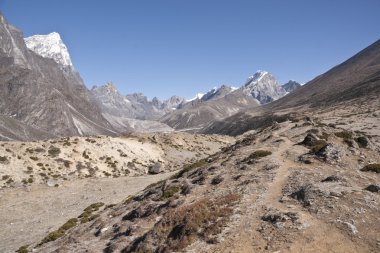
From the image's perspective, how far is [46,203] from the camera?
46.2 meters

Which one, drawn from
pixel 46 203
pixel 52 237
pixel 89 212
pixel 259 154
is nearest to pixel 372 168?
pixel 259 154

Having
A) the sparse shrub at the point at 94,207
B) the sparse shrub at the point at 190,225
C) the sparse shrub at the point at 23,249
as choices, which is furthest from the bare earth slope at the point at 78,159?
the sparse shrub at the point at 190,225

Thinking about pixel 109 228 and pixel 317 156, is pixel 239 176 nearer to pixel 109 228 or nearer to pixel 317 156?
pixel 317 156

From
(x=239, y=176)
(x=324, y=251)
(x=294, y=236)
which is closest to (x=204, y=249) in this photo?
(x=294, y=236)

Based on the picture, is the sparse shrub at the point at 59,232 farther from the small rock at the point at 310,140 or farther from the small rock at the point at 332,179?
the small rock at the point at 310,140

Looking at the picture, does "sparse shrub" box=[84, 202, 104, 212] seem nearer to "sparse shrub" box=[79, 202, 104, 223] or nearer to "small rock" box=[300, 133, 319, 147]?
"sparse shrub" box=[79, 202, 104, 223]

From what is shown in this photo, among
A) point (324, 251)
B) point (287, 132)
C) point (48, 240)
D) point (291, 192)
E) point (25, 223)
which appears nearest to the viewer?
point (324, 251)

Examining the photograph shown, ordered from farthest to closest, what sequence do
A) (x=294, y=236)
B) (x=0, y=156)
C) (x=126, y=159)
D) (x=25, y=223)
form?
(x=126, y=159)
(x=0, y=156)
(x=25, y=223)
(x=294, y=236)

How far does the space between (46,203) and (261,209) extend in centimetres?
3169

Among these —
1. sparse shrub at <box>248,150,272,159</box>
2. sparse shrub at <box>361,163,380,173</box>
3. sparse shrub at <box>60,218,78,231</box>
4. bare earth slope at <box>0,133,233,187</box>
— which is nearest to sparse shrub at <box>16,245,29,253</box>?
sparse shrub at <box>60,218,78,231</box>

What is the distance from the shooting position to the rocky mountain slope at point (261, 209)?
2005cm

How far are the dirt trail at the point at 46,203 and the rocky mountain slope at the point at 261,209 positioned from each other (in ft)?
10.7

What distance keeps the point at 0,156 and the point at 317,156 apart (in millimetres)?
49190

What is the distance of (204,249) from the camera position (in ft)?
66.7
